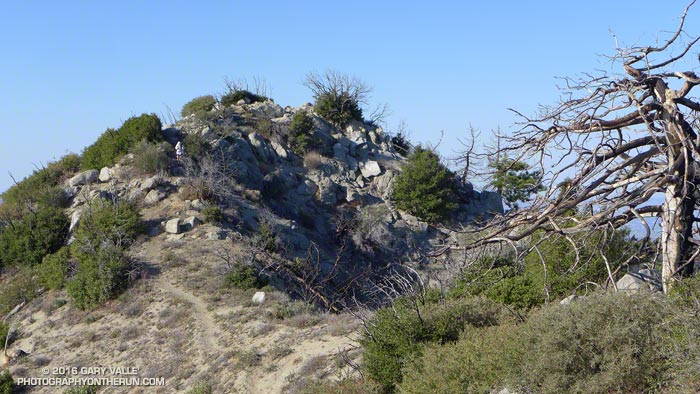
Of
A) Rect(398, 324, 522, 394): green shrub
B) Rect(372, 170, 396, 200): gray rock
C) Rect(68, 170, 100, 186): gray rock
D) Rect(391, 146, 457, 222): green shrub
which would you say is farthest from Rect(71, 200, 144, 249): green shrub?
Rect(398, 324, 522, 394): green shrub

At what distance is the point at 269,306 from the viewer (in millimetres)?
18938

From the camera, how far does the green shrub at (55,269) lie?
22.8 metres

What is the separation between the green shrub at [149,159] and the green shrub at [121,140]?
1131 millimetres

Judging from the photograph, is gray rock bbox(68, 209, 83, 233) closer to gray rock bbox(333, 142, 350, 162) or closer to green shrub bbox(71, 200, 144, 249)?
green shrub bbox(71, 200, 144, 249)

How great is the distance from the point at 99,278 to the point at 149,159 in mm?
8119

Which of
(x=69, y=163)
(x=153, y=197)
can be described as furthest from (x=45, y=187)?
(x=153, y=197)

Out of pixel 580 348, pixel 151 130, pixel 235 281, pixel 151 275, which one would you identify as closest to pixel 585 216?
pixel 580 348

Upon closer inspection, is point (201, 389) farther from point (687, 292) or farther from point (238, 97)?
point (238, 97)

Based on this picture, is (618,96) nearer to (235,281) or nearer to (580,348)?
(580,348)

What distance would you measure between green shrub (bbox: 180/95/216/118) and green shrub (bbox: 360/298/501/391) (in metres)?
26.4

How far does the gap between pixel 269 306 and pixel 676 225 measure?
12.3 m

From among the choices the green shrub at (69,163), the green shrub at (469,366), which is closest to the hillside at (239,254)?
the green shrub at (69,163)

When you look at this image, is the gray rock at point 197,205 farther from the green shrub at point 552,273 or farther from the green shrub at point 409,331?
the green shrub at point 409,331

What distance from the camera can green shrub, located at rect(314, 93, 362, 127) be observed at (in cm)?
4053
